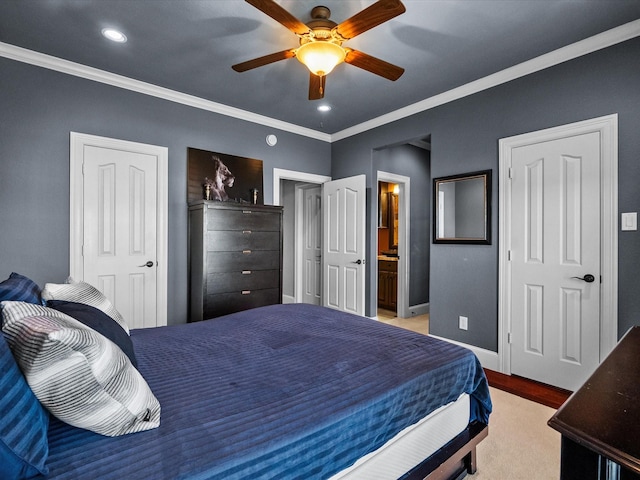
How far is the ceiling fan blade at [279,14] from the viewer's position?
65.7 inches

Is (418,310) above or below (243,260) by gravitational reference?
below

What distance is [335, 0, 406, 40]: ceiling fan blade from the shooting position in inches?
64.8

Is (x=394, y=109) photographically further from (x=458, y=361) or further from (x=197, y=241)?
(x=458, y=361)

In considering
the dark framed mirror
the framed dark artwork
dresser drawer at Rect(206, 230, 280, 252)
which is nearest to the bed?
dresser drawer at Rect(206, 230, 280, 252)

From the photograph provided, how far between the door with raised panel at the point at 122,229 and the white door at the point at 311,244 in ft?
9.02

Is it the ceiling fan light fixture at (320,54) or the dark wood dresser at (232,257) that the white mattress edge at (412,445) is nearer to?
the ceiling fan light fixture at (320,54)

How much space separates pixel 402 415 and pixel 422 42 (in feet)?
8.45

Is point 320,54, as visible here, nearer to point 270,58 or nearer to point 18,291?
point 270,58

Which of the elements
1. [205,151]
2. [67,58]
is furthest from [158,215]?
[67,58]

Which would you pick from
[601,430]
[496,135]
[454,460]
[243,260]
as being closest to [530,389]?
[454,460]

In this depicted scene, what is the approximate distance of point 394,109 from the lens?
385 cm

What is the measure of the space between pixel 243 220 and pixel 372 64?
1.93 m

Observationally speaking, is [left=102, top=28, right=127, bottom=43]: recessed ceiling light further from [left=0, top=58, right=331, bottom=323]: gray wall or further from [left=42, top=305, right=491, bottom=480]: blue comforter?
[left=42, top=305, right=491, bottom=480]: blue comforter

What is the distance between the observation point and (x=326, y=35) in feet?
6.67
